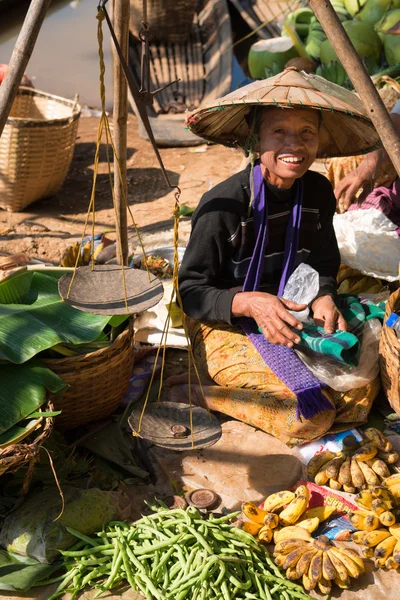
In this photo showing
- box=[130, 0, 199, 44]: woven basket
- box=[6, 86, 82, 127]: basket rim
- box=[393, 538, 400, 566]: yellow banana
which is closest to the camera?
box=[393, 538, 400, 566]: yellow banana

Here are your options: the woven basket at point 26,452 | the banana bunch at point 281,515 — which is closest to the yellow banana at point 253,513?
the banana bunch at point 281,515

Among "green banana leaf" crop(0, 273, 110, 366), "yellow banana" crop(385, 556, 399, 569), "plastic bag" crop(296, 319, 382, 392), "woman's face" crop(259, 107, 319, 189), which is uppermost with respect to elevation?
"woman's face" crop(259, 107, 319, 189)

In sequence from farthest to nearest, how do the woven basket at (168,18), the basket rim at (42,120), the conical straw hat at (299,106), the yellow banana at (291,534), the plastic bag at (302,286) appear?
1. the woven basket at (168,18)
2. the basket rim at (42,120)
3. the plastic bag at (302,286)
4. the conical straw hat at (299,106)
5. the yellow banana at (291,534)

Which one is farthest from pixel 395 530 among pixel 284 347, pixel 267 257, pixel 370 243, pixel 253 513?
pixel 370 243

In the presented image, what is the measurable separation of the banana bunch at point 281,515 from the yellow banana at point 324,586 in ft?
0.65

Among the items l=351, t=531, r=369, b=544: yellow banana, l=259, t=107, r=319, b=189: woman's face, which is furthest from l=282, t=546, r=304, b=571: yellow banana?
l=259, t=107, r=319, b=189: woman's face

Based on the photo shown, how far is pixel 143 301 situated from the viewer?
8.17 ft

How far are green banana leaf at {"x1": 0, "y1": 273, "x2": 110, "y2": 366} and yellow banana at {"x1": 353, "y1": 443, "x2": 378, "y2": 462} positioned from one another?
1071 mm

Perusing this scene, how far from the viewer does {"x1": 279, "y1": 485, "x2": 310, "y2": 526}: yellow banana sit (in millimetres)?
2393

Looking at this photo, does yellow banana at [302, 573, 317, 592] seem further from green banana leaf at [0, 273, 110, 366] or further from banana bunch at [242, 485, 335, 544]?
green banana leaf at [0, 273, 110, 366]

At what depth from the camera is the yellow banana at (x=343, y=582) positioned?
2.15 m

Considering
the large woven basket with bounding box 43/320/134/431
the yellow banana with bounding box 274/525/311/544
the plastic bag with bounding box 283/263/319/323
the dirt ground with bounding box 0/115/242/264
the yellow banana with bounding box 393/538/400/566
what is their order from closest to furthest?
the yellow banana with bounding box 393/538/400/566 < the yellow banana with bounding box 274/525/311/544 < the large woven basket with bounding box 43/320/134/431 < the plastic bag with bounding box 283/263/319/323 < the dirt ground with bounding box 0/115/242/264

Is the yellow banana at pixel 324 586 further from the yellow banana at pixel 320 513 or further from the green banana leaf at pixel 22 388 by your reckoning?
the green banana leaf at pixel 22 388

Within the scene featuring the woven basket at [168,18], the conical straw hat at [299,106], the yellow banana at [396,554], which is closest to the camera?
the yellow banana at [396,554]
